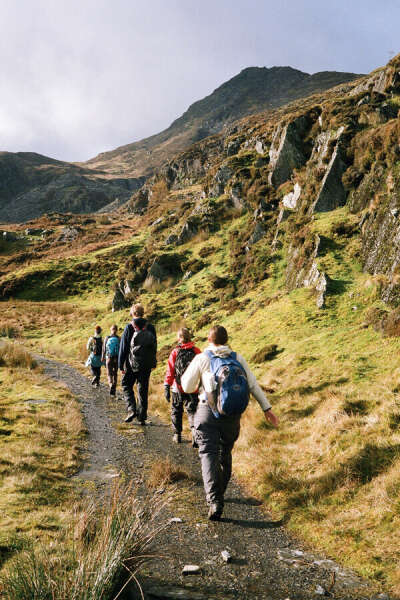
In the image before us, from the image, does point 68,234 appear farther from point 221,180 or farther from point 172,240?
point 221,180

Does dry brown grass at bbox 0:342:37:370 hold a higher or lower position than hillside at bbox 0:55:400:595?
lower

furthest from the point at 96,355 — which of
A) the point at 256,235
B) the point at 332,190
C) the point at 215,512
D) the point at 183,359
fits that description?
the point at 332,190

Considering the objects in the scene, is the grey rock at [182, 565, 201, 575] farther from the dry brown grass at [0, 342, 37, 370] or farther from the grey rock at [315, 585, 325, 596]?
the dry brown grass at [0, 342, 37, 370]

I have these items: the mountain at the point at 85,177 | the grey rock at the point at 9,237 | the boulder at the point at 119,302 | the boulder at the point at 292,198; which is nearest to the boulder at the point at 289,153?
the boulder at the point at 292,198

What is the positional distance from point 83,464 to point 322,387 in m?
5.84

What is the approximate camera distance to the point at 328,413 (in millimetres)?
6871

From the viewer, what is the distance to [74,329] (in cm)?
2883

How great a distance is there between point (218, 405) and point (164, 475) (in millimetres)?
2046

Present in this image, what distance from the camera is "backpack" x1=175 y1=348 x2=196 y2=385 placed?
25.0 feet

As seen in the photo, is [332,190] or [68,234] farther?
[68,234]

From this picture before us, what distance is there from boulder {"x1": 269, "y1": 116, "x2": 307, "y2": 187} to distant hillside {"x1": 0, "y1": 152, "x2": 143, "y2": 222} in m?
111

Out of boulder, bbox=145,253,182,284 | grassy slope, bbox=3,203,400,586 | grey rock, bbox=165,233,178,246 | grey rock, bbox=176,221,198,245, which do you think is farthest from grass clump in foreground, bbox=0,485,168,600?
grey rock, bbox=165,233,178,246

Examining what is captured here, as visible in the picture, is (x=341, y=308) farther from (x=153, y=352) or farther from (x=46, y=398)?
(x=46, y=398)

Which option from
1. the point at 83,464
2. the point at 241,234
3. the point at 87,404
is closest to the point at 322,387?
the point at 83,464
